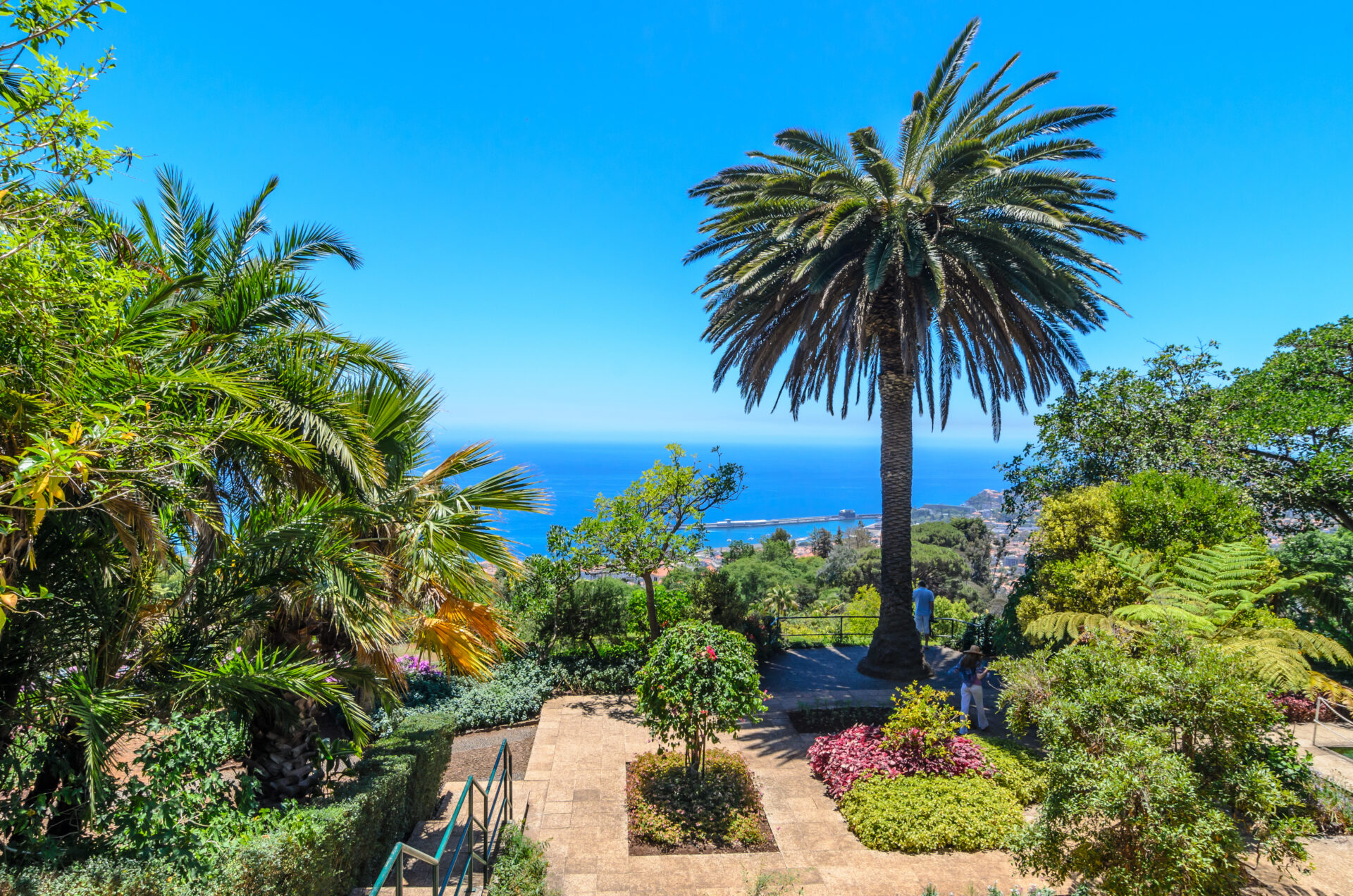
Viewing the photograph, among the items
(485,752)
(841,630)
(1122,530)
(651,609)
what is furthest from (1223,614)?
(841,630)

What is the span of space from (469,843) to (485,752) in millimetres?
4780

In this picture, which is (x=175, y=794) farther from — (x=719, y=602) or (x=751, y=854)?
(x=719, y=602)

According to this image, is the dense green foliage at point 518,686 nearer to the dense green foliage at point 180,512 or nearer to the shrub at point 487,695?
the shrub at point 487,695

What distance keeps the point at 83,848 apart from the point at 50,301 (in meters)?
3.42

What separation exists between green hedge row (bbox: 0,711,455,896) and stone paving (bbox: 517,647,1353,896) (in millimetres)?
1440

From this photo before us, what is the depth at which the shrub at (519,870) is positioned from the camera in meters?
5.13

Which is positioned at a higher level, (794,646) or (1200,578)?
(1200,578)

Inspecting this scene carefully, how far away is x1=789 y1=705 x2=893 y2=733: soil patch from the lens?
9305 mm

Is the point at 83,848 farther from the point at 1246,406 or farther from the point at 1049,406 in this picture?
the point at 1246,406

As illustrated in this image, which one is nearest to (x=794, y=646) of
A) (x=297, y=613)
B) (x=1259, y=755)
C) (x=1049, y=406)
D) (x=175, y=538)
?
(x=1049, y=406)

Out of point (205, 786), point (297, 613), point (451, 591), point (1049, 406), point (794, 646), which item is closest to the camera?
point (205, 786)

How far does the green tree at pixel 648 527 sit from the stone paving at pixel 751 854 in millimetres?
2946

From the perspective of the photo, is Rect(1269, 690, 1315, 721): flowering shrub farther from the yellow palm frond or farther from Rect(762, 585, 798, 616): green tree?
Rect(762, 585, 798, 616): green tree

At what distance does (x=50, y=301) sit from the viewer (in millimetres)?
3611
